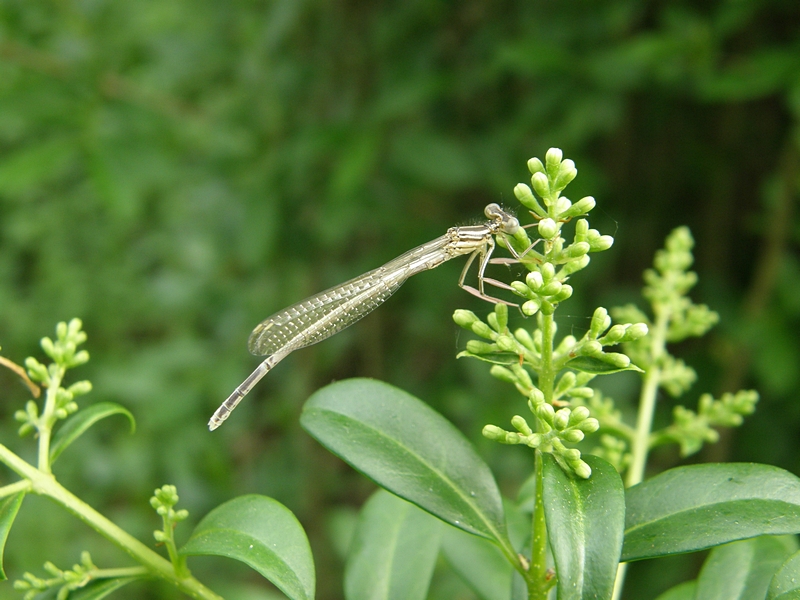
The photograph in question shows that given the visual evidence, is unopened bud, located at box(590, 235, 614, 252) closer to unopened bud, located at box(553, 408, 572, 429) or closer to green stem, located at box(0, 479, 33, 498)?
unopened bud, located at box(553, 408, 572, 429)

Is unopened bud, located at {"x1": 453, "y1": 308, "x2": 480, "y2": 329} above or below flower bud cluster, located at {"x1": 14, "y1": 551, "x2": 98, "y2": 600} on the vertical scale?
above

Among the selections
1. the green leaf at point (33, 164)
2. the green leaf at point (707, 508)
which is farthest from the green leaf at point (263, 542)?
the green leaf at point (33, 164)

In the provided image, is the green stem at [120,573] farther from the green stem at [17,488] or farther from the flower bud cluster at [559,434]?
the flower bud cluster at [559,434]

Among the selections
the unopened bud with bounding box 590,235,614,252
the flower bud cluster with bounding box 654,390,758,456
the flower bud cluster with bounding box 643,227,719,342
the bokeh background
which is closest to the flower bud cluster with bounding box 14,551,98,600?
the unopened bud with bounding box 590,235,614,252

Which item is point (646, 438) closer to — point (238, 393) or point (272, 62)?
point (238, 393)

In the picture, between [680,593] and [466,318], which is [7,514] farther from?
[680,593]

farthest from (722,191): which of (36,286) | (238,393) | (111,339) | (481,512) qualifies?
(36,286)

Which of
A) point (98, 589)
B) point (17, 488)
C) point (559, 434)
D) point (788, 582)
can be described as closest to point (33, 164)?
point (17, 488)
